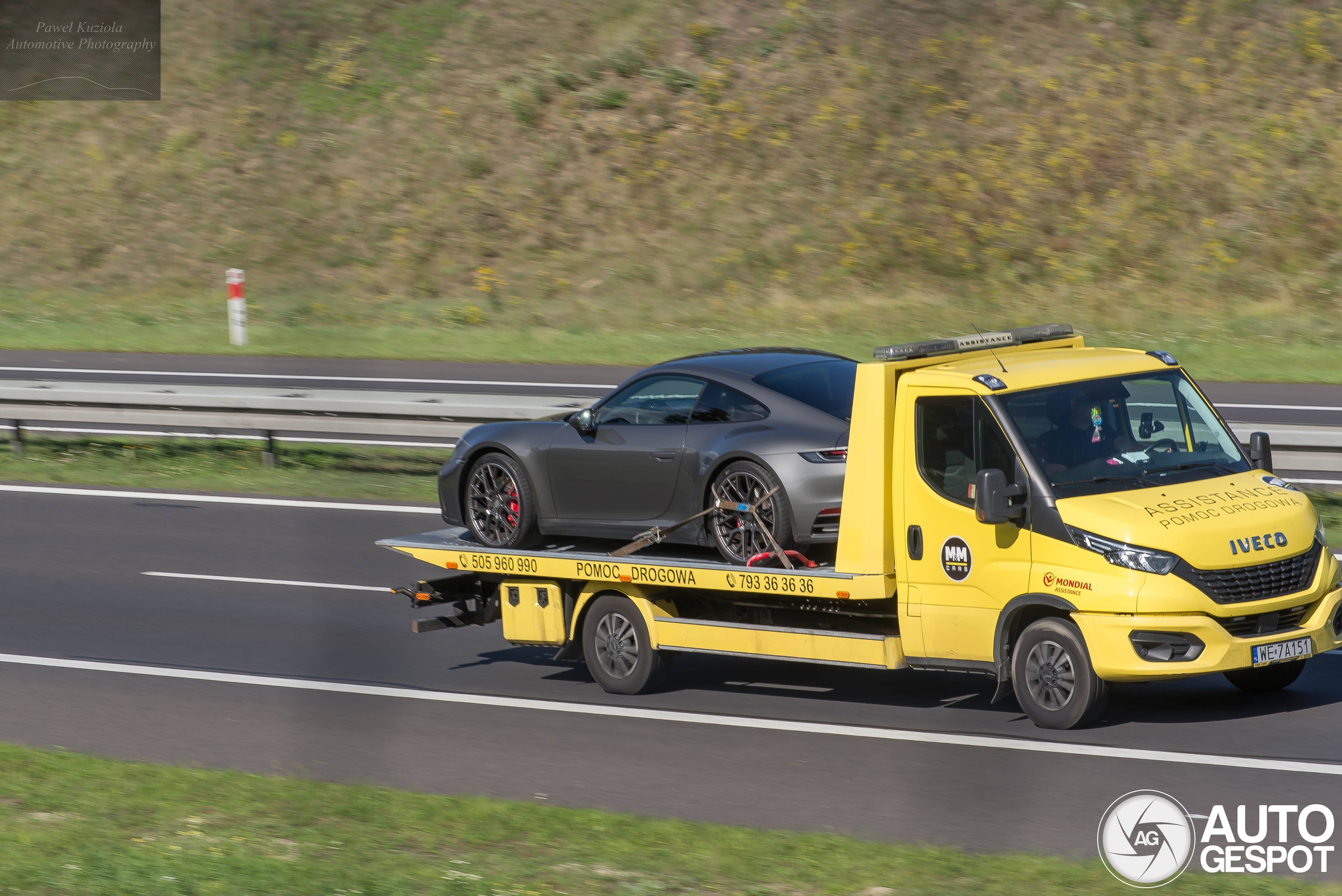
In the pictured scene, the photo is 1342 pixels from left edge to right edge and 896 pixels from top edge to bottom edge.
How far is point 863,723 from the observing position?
369 inches

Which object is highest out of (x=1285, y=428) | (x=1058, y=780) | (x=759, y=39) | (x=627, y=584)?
(x=759, y=39)

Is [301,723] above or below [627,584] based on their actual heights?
below

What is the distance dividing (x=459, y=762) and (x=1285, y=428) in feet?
28.2

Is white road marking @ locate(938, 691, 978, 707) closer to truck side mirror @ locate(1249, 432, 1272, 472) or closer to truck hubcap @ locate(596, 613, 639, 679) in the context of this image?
truck hubcap @ locate(596, 613, 639, 679)

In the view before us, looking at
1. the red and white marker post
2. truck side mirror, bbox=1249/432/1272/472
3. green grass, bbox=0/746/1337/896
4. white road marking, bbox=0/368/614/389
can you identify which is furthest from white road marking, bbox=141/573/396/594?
the red and white marker post

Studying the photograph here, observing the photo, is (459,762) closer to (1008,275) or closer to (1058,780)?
(1058,780)

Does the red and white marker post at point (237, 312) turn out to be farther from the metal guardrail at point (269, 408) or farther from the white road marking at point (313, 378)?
the metal guardrail at point (269, 408)

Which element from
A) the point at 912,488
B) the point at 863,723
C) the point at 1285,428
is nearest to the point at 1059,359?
the point at 912,488

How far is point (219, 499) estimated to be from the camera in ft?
56.4

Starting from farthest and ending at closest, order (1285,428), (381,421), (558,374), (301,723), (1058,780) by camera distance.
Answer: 1. (558,374)
2. (381,421)
3. (1285,428)
4. (301,723)
5. (1058,780)

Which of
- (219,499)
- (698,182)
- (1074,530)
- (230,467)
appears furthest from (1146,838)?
(698,182)

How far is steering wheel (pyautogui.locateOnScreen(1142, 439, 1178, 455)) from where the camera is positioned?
9125 mm

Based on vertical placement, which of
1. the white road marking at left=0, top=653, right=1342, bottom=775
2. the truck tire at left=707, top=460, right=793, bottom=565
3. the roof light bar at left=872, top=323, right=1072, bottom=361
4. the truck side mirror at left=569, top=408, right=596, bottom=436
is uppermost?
the roof light bar at left=872, top=323, right=1072, bottom=361

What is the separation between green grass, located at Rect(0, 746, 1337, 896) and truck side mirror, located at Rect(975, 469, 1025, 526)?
171 centimetres
